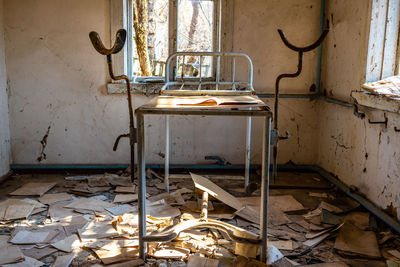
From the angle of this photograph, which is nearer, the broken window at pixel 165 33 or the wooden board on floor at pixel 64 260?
the wooden board on floor at pixel 64 260

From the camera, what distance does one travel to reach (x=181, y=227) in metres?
2.67

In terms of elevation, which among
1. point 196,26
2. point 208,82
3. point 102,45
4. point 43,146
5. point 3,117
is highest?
point 196,26

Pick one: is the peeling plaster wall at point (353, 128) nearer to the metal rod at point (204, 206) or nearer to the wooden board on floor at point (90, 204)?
the metal rod at point (204, 206)

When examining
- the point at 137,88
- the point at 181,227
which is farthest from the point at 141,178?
the point at 137,88

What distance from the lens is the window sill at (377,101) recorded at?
113 inches

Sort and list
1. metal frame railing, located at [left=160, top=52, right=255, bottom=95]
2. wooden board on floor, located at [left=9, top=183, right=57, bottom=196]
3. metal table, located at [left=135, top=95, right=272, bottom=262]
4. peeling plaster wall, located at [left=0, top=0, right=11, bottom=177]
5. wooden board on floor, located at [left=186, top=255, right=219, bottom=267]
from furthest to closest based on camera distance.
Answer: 1. peeling plaster wall, located at [left=0, top=0, right=11, bottom=177]
2. wooden board on floor, located at [left=9, top=183, right=57, bottom=196]
3. metal frame railing, located at [left=160, top=52, right=255, bottom=95]
4. wooden board on floor, located at [left=186, top=255, right=219, bottom=267]
5. metal table, located at [left=135, top=95, right=272, bottom=262]

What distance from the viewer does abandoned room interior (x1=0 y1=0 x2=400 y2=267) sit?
318cm

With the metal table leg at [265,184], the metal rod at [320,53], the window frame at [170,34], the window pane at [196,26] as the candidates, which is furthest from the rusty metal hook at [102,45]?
the metal rod at [320,53]

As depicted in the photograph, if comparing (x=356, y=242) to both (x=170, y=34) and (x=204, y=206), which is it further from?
(x=170, y=34)

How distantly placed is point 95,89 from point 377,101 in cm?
272

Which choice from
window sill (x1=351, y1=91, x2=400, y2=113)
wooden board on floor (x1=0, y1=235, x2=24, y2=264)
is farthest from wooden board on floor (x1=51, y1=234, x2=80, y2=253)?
window sill (x1=351, y1=91, x2=400, y2=113)

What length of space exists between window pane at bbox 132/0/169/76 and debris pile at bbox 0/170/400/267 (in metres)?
1.31

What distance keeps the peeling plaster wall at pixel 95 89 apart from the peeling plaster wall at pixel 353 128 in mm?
248

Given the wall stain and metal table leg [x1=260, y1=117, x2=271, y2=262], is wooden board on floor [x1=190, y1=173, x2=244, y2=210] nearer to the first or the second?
metal table leg [x1=260, y1=117, x2=271, y2=262]
